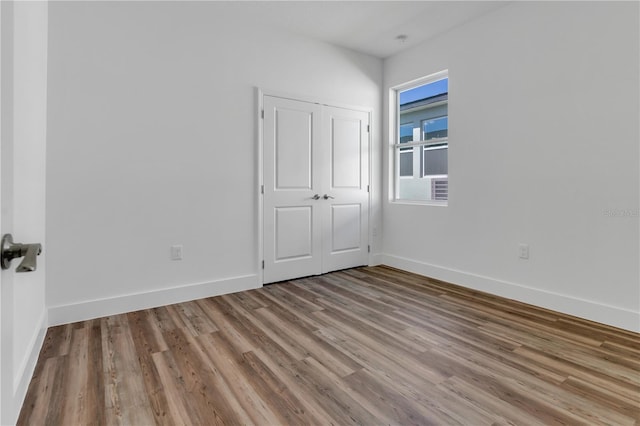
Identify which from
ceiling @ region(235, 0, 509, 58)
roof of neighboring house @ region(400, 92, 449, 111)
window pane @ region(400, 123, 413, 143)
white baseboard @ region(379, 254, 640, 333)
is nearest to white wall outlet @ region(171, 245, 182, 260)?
ceiling @ region(235, 0, 509, 58)

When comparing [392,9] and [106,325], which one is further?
[392,9]

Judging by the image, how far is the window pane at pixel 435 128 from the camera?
3.87 m

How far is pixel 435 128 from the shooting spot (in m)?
3.98

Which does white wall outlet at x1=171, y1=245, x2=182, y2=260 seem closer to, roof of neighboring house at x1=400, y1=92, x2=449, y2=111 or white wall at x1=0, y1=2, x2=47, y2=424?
white wall at x1=0, y1=2, x2=47, y2=424

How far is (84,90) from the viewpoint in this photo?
266 centimetres

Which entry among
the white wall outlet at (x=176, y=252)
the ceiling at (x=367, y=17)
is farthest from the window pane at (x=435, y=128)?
the white wall outlet at (x=176, y=252)

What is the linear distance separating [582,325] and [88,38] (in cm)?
437

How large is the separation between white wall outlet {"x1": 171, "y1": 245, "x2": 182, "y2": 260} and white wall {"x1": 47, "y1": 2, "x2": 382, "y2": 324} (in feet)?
0.19

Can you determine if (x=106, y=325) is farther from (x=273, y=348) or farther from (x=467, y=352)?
(x=467, y=352)

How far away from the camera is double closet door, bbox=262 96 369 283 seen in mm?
3629

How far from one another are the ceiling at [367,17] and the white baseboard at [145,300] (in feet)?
8.57

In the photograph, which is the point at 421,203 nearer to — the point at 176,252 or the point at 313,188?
the point at 313,188

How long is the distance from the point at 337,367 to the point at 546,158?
2.47m

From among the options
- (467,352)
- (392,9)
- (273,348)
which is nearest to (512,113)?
(392,9)
